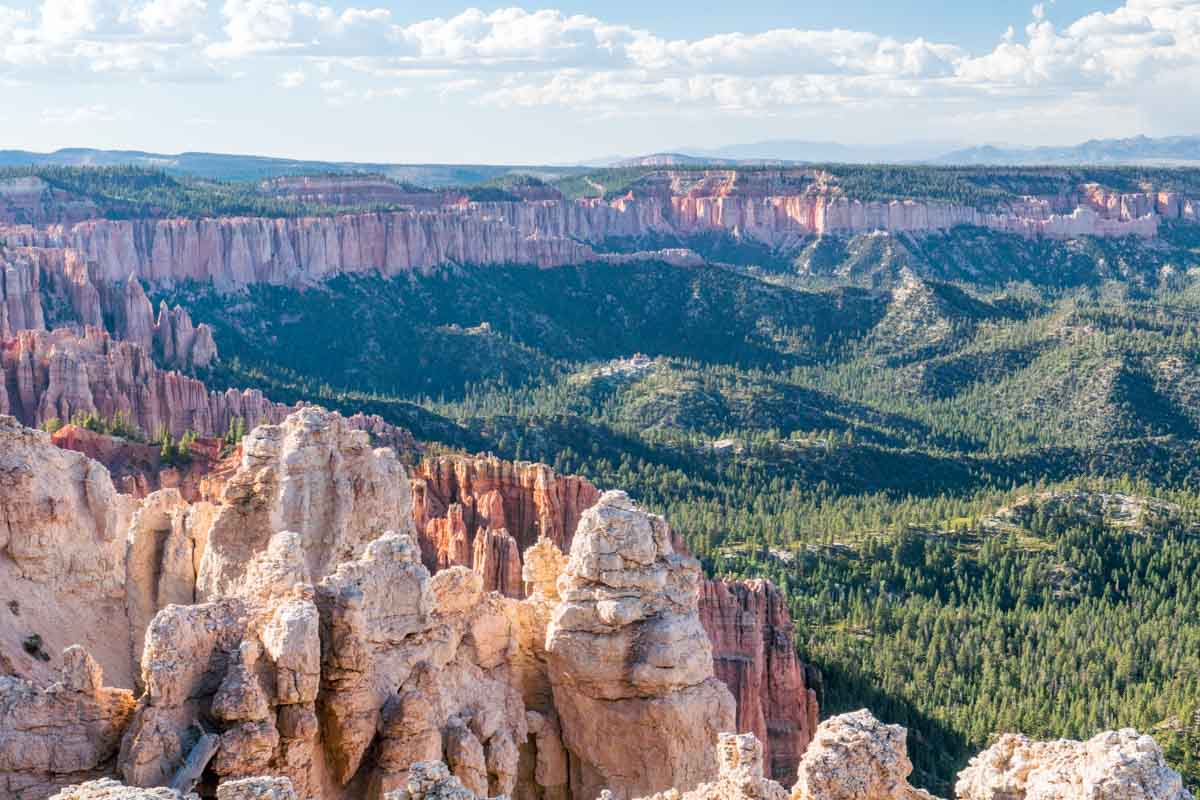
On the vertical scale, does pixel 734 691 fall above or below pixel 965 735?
above

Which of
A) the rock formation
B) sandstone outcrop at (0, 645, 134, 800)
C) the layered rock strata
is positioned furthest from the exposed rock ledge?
the rock formation

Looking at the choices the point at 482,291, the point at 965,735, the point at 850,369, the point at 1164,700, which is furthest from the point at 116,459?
the point at 482,291

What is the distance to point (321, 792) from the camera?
82.9 feet

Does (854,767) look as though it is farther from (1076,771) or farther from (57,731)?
(57,731)

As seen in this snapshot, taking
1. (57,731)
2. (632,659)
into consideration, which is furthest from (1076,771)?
(57,731)

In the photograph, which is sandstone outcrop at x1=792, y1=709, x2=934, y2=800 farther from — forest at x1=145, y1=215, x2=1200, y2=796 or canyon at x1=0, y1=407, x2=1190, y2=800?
forest at x1=145, y1=215, x2=1200, y2=796

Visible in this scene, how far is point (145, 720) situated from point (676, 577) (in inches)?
426

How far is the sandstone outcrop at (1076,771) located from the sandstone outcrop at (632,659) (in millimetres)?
8590

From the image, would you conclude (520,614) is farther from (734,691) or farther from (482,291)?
(482,291)

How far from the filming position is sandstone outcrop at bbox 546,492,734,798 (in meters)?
29.3

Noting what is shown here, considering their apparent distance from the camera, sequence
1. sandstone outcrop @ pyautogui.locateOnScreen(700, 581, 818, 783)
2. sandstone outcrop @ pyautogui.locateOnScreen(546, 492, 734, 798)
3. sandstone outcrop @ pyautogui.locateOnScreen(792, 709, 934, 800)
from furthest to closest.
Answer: sandstone outcrop @ pyautogui.locateOnScreen(700, 581, 818, 783) < sandstone outcrop @ pyautogui.locateOnScreen(546, 492, 734, 798) < sandstone outcrop @ pyautogui.locateOnScreen(792, 709, 934, 800)

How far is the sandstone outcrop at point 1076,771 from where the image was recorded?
17.2 meters

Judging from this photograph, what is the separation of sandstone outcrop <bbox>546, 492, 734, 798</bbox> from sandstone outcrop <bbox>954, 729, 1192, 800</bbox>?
859 cm

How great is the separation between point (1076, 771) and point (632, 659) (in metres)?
12.0
